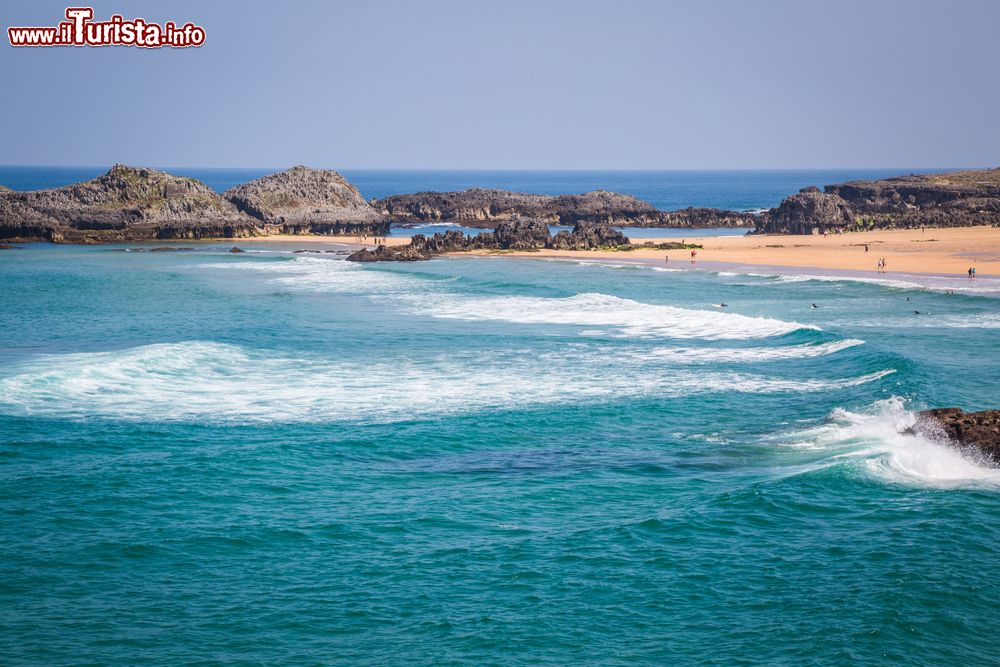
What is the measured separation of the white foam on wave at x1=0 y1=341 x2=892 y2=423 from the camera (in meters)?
24.7

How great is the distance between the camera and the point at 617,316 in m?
41.8

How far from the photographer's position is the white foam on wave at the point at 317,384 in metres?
24.7

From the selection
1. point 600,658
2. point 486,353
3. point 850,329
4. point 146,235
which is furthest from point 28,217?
point 600,658

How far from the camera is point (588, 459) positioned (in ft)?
66.4

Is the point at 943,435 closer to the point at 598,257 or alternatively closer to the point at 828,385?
the point at 828,385

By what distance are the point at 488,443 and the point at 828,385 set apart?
35.8 ft

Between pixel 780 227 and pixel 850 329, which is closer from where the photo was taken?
pixel 850 329

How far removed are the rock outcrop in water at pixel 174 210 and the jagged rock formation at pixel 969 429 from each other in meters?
80.3

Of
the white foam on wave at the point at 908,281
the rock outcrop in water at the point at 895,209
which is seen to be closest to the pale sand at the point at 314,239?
the rock outcrop in water at the point at 895,209

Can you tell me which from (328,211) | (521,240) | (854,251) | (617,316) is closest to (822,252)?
(854,251)

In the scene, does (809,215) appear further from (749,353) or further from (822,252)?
(749,353)

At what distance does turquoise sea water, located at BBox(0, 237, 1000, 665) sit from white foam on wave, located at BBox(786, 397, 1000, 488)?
0.09m

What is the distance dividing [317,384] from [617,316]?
17794 millimetres

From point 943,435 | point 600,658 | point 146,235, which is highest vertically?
point 146,235
